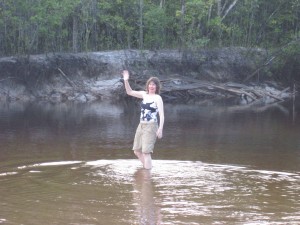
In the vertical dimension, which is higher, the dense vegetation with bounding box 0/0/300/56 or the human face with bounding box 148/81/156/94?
the dense vegetation with bounding box 0/0/300/56

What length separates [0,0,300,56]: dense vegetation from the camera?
3494 centimetres

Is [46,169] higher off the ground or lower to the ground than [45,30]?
lower

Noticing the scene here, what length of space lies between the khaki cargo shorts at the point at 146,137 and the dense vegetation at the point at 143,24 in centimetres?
2307

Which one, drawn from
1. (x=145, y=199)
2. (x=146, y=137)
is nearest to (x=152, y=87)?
(x=146, y=137)

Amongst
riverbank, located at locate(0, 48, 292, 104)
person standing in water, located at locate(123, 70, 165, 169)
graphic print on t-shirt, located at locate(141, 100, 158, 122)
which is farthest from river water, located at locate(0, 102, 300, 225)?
riverbank, located at locate(0, 48, 292, 104)

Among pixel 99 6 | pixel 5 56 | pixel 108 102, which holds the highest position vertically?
pixel 99 6

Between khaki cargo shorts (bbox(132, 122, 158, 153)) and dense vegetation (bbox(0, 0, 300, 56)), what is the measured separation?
23071mm

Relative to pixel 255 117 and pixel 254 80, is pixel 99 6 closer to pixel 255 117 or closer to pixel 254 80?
pixel 254 80

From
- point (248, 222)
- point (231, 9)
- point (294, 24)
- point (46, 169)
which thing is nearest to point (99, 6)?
point (231, 9)

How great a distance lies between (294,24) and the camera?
41719 millimetres

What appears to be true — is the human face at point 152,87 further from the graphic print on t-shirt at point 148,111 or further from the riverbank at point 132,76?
the riverbank at point 132,76

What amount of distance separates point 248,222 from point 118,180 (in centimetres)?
308

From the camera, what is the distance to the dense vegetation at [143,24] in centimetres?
3494

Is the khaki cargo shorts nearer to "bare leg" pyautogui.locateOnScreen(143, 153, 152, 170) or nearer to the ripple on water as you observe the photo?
"bare leg" pyautogui.locateOnScreen(143, 153, 152, 170)
